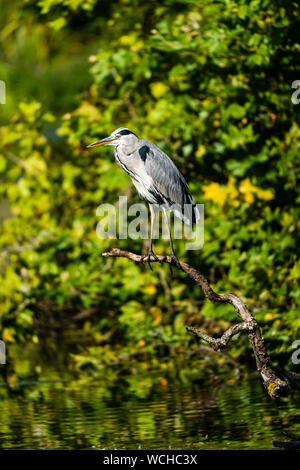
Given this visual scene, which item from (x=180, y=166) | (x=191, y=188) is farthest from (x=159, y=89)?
(x=191, y=188)

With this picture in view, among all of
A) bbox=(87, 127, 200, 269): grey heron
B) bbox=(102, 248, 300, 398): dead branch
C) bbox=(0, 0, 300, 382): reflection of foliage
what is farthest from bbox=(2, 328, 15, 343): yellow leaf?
bbox=(102, 248, 300, 398): dead branch

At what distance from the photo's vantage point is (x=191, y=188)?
10445 millimetres

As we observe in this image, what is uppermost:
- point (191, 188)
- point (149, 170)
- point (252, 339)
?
point (149, 170)

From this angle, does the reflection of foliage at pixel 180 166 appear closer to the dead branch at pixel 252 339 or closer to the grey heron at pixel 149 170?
the grey heron at pixel 149 170

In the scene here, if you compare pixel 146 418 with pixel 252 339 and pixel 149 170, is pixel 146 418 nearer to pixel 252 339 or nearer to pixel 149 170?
pixel 149 170

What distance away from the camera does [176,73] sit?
31.9 feet

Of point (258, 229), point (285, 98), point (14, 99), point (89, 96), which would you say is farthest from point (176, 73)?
point (14, 99)

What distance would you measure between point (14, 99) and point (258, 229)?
66.2 feet

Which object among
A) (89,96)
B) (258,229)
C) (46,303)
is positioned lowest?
(46,303)

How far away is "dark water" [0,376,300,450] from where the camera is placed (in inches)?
306

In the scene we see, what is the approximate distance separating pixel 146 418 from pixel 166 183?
247cm

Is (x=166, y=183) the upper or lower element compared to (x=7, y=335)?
upper

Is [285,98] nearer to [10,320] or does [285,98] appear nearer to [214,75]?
[214,75]

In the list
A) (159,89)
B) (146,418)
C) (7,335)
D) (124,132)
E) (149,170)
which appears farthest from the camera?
(159,89)
